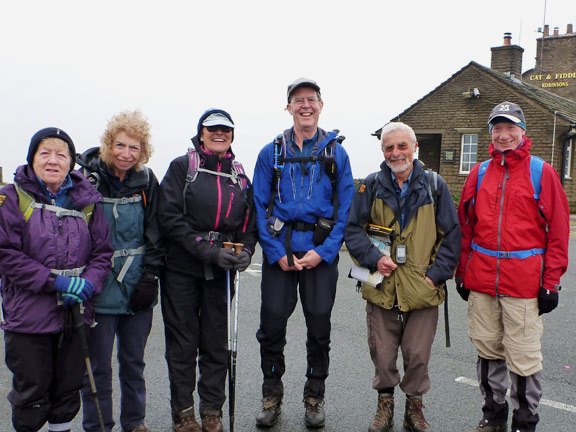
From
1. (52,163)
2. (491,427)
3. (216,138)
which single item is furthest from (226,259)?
(491,427)

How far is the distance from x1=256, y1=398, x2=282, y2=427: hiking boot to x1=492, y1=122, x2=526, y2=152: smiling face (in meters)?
2.44

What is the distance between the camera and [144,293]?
3.34 m

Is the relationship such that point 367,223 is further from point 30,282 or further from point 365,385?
point 30,282

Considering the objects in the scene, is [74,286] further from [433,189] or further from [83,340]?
[433,189]

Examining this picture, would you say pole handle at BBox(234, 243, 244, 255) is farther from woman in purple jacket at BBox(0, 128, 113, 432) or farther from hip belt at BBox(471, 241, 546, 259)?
hip belt at BBox(471, 241, 546, 259)

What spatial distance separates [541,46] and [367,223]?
38465 mm

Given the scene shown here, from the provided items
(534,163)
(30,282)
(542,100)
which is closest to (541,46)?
(542,100)

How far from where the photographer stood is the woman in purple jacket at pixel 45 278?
287 cm

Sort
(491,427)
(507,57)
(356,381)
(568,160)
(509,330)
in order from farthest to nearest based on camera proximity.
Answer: (507,57) → (568,160) → (356,381) → (491,427) → (509,330)

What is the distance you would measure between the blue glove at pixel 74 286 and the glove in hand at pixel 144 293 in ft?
1.22

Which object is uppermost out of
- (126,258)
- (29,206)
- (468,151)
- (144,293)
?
(468,151)

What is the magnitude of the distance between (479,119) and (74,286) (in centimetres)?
2328

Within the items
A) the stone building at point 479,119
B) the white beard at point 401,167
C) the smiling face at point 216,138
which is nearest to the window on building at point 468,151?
the stone building at point 479,119

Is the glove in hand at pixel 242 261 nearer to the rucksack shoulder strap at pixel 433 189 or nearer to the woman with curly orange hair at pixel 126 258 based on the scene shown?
the woman with curly orange hair at pixel 126 258
